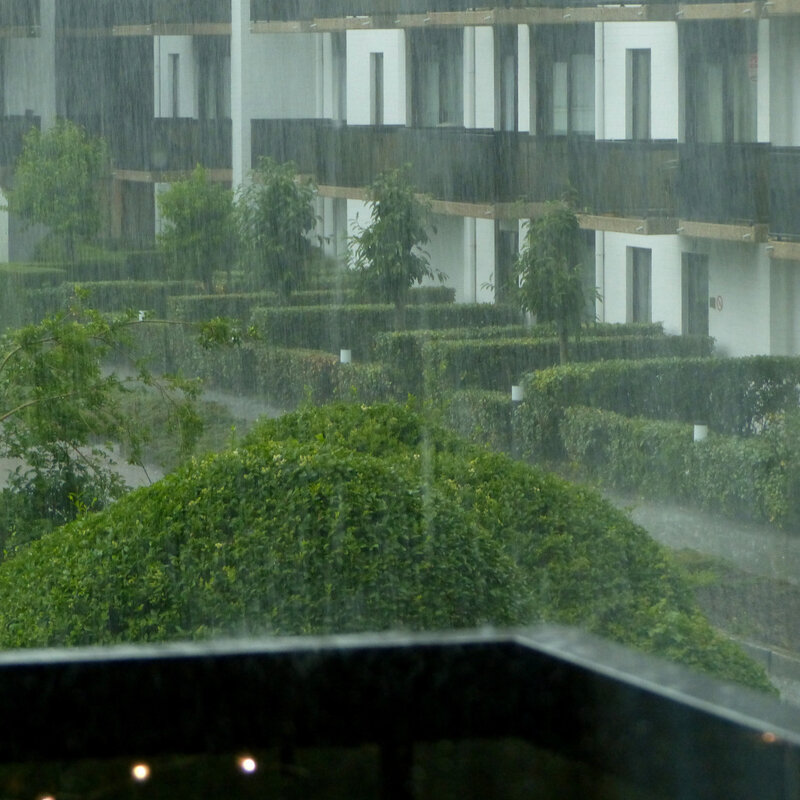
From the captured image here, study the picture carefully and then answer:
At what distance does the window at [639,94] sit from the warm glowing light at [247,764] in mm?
2582

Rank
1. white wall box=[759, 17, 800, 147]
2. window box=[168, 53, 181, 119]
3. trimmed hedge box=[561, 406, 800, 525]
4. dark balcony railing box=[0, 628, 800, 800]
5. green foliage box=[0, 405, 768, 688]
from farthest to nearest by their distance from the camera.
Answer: window box=[168, 53, 181, 119] → trimmed hedge box=[561, 406, 800, 525] → white wall box=[759, 17, 800, 147] → green foliage box=[0, 405, 768, 688] → dark balcony railing box=[0, 628, 800, 800]

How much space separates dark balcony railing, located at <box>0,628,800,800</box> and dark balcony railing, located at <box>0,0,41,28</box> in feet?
8.66

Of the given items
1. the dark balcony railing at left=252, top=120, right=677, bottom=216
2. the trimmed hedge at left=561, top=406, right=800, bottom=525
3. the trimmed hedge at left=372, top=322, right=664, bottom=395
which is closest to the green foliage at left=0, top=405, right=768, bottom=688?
the trimmed hedge at left=561, top=406, right=800, bottom=525

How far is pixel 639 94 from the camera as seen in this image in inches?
130

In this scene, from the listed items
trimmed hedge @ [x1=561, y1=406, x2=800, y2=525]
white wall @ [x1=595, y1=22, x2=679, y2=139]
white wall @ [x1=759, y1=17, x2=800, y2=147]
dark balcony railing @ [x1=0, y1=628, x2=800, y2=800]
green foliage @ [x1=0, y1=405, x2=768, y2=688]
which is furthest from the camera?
trimmed hedge @ [x1=561, y1=406, x2=800, y2=525]

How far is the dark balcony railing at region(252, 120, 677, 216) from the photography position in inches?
133

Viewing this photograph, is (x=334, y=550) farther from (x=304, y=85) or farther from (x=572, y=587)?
(x=304, y=85)

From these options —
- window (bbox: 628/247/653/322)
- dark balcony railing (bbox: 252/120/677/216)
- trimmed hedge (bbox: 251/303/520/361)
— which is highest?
dark balcony railing (bbox: 252/120/677/216)

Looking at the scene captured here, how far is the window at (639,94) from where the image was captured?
326 centimetres

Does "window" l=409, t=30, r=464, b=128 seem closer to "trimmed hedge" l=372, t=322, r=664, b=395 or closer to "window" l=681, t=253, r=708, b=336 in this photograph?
"trimmed hedge" l=372, t=322, r=664, b=395

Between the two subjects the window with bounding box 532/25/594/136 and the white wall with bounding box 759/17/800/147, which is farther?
the window with bounding box 532/25/594/136

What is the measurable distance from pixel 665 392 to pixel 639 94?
75cm

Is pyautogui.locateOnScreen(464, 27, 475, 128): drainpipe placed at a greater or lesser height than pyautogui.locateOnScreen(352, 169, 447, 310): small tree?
greater

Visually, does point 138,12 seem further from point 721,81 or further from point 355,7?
point 721,81
